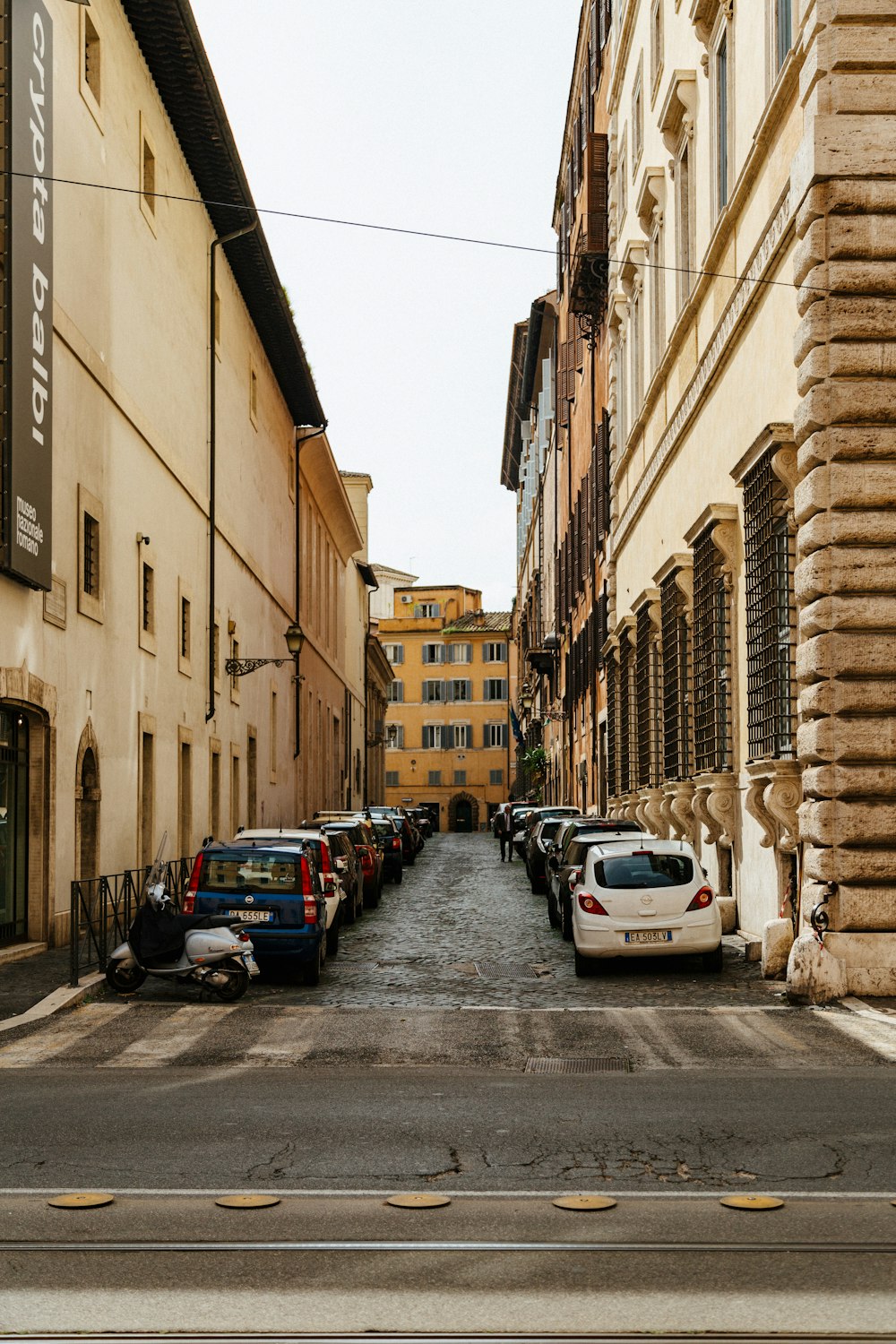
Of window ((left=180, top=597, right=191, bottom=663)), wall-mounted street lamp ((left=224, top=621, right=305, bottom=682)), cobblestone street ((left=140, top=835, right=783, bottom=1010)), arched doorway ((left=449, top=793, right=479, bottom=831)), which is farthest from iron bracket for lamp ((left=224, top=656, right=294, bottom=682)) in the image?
arched doorway ((left=449, top=793, right=479, bottom=831))

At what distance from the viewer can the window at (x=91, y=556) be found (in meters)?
22.9

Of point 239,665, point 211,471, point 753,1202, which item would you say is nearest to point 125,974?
point 753,1202

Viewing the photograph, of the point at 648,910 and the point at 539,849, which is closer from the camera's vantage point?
the point at 648,910

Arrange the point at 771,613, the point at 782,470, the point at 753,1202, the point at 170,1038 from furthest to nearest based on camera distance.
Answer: the point at 771,613 < the point at 782,470 < the point at 170,1038 < the point at 753,1202

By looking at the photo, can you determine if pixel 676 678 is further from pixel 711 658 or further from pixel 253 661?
pixel 253 661

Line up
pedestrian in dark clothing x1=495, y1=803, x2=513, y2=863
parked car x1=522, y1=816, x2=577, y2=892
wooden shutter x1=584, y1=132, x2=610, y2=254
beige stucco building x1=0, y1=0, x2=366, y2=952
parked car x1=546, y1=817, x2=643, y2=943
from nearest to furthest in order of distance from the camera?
1. beige stucco building x1=0, y1=0, x2=366, y2=952
2. parked car x1=546, y1=817, x2=643, y2=943
3. parked car x1=522, y1=816, x2=577, y2=892
4. wooden shutter x1=584, y1=132, x2=610, y2=254
5. pedestrian in dark clothing x1=495, y1=803, x2=513, y2=863

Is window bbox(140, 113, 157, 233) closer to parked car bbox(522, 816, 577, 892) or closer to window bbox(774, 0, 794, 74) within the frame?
window bbox(774, 0, 794, 74)

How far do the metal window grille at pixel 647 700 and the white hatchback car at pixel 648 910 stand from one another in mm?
9872

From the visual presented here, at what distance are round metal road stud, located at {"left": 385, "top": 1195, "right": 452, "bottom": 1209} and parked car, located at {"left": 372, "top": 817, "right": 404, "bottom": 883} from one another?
29511 mm

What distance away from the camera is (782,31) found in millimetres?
18141

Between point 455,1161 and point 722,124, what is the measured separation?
57.3ft

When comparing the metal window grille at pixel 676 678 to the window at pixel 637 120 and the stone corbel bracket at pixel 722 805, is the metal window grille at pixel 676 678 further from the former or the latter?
the window at pixel 637 120

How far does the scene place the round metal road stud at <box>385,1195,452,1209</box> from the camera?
735cm

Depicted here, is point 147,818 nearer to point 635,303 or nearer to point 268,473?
point 635,303
